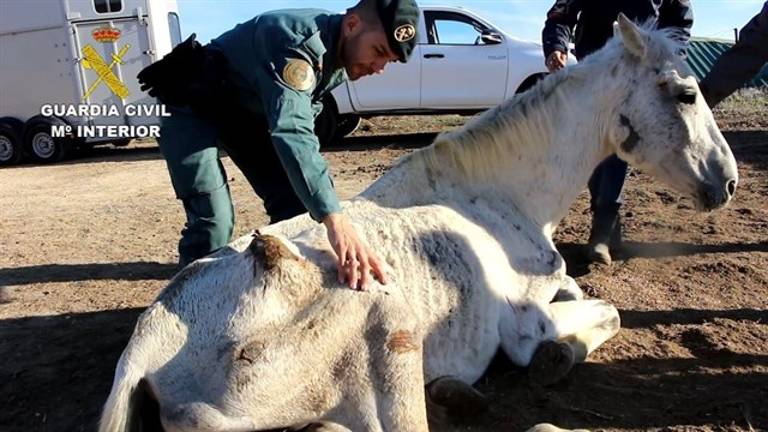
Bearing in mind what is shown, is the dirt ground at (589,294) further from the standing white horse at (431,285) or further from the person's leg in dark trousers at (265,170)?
the person's leg in dark trousers at (265,170)

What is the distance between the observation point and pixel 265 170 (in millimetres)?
4117

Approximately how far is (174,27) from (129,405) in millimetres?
12974

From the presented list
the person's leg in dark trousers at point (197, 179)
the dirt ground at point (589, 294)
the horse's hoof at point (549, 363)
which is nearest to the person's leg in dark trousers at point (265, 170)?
the person's leg in dark trousers at point (197, 179)

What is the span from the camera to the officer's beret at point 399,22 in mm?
2963

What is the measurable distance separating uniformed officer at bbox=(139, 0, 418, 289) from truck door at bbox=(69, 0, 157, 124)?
10264 mm

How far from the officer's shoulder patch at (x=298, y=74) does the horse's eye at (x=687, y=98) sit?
1.84 meters

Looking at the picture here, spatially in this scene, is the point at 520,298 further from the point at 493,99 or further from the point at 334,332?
the point at 493,99

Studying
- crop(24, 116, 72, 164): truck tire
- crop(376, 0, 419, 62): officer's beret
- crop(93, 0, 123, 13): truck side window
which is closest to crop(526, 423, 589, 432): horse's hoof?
crop(376, 0, 419, 62): officer's beret

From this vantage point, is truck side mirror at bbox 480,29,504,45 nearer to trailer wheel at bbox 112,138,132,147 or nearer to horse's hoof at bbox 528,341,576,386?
trailer wheel at bbox 112,138,132,147

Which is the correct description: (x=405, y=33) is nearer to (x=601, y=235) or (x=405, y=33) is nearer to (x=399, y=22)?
(x=399, y=22)

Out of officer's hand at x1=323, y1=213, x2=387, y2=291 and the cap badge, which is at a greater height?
the cap badge

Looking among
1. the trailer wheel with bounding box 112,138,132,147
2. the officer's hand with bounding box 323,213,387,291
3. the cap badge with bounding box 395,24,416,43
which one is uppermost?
the cap badge with bounding box 395,24,416,43

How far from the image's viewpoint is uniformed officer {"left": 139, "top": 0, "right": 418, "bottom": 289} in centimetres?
277

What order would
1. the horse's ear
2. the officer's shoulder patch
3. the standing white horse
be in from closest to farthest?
the standing white horse → the officer's shoulder patch → the horse's ear
